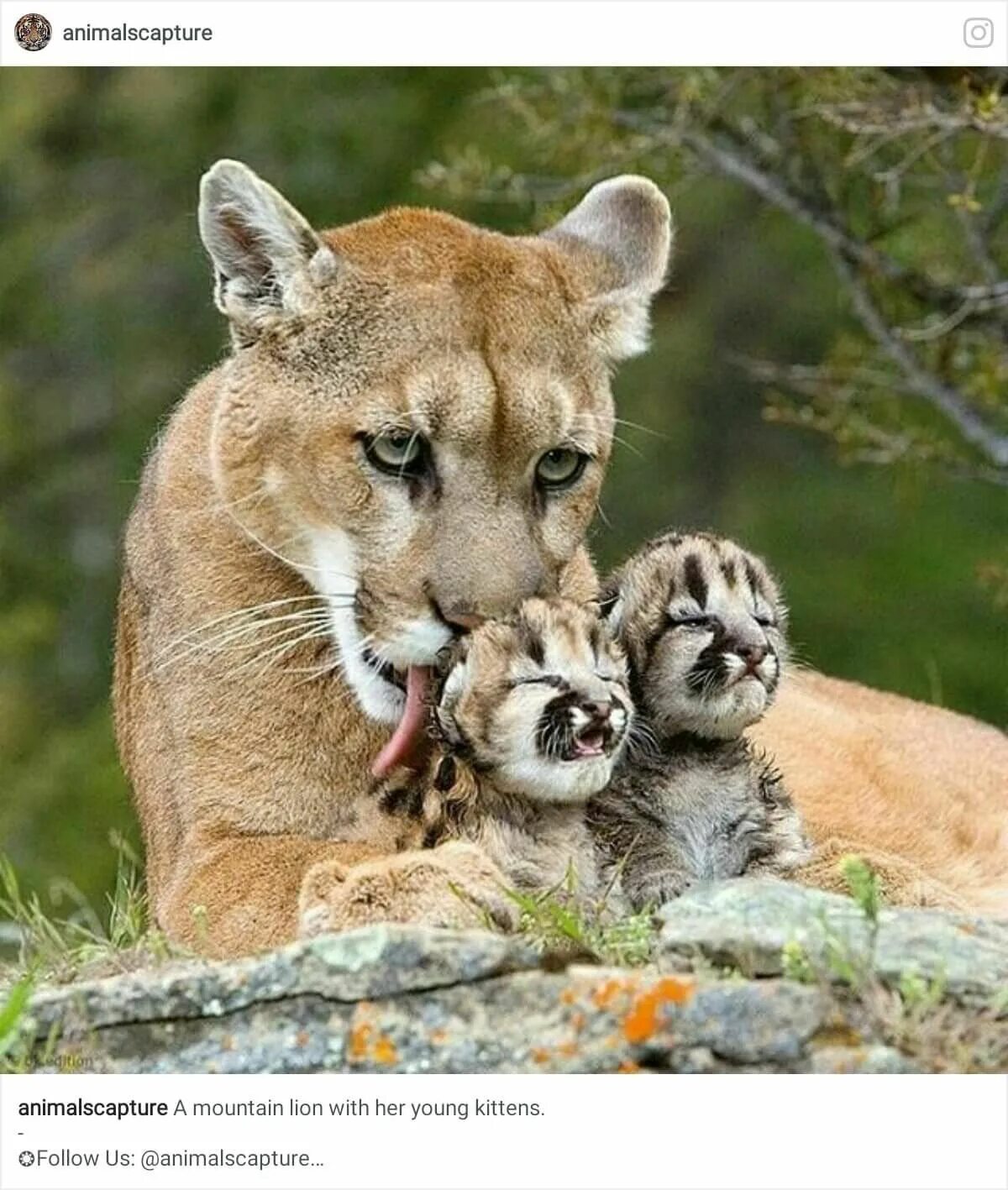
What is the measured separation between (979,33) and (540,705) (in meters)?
2.84

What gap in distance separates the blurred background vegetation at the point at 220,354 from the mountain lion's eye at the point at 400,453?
7.43 metres

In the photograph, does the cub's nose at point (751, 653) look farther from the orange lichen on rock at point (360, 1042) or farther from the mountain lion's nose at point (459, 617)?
the orange lichen on rock at point (360, 1042)

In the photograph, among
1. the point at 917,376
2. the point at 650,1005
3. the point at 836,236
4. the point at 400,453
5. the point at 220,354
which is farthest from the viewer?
the point at 220,354

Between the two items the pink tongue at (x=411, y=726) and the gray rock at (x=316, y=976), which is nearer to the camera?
the gray rock at (x=316, y=976)

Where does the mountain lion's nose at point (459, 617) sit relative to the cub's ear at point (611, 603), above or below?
above

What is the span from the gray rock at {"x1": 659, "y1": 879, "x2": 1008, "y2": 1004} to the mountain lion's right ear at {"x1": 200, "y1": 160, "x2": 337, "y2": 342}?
7.94 ft

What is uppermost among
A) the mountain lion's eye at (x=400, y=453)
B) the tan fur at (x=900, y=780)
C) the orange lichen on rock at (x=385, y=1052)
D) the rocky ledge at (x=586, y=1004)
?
the mountain lion's eye at (x=400, y=453)

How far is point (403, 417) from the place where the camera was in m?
7.63

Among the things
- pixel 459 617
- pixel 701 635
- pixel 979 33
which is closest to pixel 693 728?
pixel 701 635

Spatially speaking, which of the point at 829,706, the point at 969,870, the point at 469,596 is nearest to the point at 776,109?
the point at 829,706

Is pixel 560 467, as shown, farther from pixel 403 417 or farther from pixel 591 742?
pixel 591 742

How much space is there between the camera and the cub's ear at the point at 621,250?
8.43m

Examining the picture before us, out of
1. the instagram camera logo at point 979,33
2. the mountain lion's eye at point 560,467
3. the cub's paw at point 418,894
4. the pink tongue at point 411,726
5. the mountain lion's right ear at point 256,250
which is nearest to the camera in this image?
the cub's paw at point 418,894

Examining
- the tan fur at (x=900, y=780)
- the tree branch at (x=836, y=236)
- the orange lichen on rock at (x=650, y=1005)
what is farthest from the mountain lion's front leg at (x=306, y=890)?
the tree branch at (x=836, y=236)
